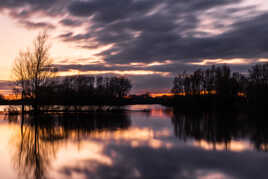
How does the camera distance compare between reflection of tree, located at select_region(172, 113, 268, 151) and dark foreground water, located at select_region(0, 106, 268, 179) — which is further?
reflection of tree, located at select_region(172, 113, 268, 151)

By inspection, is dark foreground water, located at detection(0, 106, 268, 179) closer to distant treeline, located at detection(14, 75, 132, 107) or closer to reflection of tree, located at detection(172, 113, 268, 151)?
reflection of tree, located at detection(172, 113, 268, 151)

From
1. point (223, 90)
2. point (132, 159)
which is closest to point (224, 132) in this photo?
point (132, 159)

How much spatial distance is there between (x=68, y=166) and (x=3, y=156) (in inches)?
132

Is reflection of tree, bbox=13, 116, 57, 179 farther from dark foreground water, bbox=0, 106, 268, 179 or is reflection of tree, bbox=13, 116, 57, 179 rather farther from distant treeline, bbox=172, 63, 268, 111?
distant treeline, bbox=172, 63, 268, 111

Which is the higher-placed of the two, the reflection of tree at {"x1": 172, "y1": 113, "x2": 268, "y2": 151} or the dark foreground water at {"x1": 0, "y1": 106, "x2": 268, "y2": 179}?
the dark foreground water at {"x1": 0, "y1": 106, "x2": 268, "y2": 179}

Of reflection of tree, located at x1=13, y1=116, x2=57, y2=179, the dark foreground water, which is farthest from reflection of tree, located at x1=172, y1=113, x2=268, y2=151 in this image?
reflection of tree, located at x1=13, y1=116, x2=57, y2=179

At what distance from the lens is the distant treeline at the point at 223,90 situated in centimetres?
3972

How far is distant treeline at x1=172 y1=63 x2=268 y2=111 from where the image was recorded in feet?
130

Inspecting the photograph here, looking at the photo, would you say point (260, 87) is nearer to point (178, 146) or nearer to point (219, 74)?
point (219, 74)

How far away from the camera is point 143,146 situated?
12453 mm

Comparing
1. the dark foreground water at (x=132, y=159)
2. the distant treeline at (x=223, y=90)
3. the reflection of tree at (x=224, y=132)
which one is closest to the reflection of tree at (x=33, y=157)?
the dark foreground water at (x=132, y=159)

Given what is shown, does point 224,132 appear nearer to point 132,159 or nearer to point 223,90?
point 132,159

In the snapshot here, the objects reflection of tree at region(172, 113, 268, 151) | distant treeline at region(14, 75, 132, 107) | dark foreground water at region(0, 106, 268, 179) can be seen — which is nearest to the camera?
dark foreground water at region(0, 106, 268, 179)

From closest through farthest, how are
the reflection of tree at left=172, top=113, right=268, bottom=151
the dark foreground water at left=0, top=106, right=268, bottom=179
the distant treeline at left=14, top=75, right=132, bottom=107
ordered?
1. the dark foreground water at left=0, top=106, right=268, bottom=179
2. the reflection of tree at left=172, top=113, right=268, bottom=151
3. the distant treeline at left=14, top=75, right=132, bottom=107
